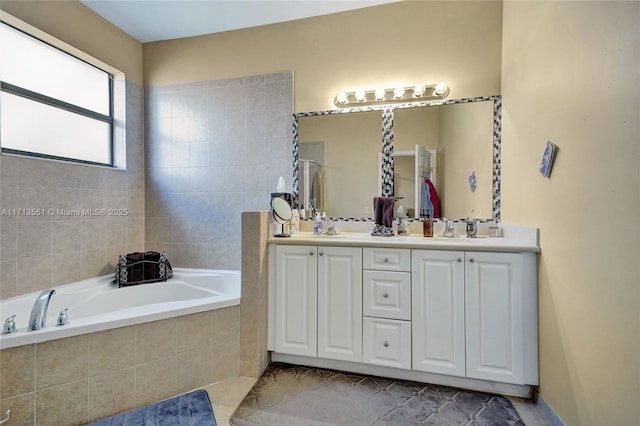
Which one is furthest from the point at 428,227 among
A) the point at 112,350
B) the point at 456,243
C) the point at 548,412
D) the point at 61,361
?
the point at 61,361

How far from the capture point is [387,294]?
183 centimetres

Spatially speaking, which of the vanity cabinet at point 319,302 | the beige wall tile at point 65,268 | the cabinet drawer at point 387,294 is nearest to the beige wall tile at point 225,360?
the vanity cabinet at point 319,302

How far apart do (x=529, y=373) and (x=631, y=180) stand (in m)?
1.18

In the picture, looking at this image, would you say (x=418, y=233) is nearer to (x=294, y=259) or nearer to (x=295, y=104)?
(x=294, y=259)

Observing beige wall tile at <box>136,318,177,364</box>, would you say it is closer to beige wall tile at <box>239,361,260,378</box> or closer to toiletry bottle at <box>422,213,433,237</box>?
beige wall tile at <box>239,361,260,378</box>

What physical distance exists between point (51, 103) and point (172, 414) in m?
2.38

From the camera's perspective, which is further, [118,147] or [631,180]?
[118,147]

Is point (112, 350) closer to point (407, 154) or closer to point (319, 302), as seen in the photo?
point (319, 302)

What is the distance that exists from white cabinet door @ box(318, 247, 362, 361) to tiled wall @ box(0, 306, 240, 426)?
584 millimetres

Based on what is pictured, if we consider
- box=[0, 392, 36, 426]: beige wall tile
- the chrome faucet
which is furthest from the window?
box=[0, 392, 36, 426]: beige wall tile

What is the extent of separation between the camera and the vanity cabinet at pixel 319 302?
188cm

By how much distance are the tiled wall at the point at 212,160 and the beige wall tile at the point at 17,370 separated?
1469mm

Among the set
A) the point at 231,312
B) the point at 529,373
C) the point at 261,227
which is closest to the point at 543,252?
the point at 529,373

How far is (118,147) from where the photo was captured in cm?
277
